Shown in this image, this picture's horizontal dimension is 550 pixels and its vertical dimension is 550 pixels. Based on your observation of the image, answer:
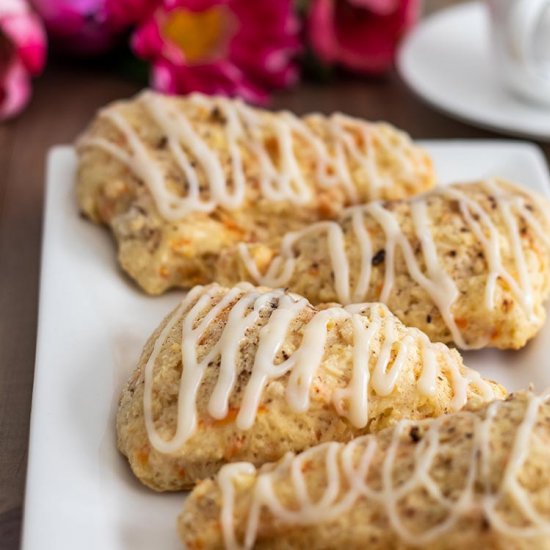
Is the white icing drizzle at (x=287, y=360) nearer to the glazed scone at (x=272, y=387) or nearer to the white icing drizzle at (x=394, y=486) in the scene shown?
the glazed scone at (x=272, y=387)

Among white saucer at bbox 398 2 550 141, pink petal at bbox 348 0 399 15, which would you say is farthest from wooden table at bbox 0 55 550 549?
pink petal at bbox 348 0 399 15

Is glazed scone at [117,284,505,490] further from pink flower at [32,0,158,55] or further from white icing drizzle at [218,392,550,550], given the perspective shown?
pink flower at [32,0,158,55]

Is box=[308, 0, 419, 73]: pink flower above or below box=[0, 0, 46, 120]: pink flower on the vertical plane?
above

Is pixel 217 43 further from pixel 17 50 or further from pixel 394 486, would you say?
pixel 394 486

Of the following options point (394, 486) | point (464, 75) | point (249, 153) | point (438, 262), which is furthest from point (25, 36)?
point (394, 486)

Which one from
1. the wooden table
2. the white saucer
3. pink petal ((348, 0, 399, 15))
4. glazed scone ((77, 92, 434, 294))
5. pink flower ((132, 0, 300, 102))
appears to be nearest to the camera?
the wooden table

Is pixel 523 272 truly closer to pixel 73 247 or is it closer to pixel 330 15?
pixel 73 247
